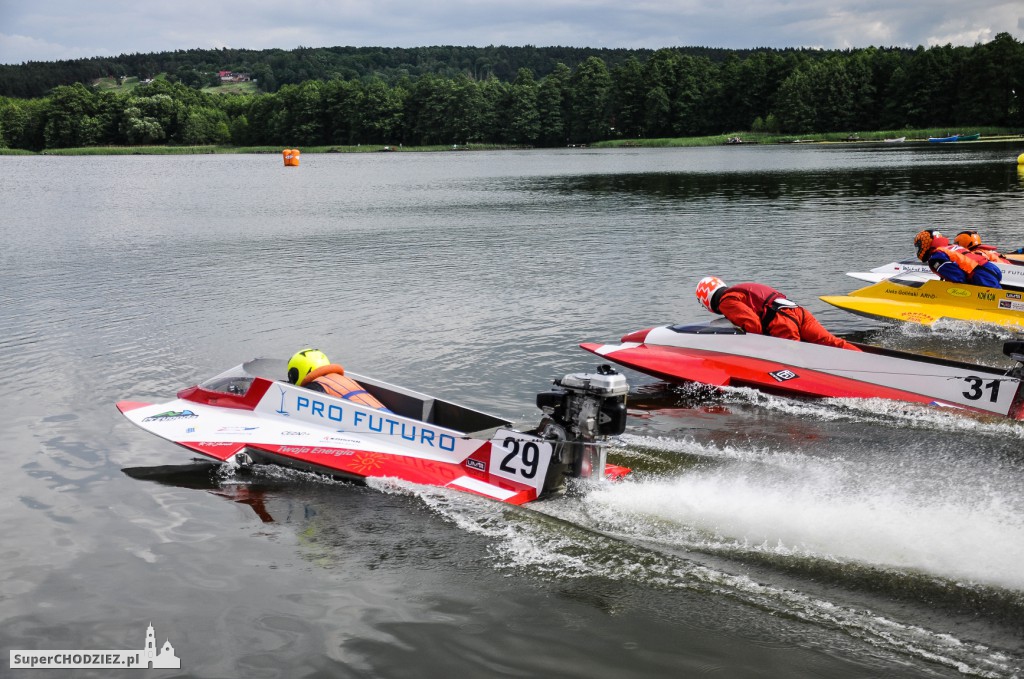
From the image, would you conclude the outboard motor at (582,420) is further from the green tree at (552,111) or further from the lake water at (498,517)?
the green tree at (552,111)

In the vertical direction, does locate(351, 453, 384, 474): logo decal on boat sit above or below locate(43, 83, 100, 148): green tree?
below

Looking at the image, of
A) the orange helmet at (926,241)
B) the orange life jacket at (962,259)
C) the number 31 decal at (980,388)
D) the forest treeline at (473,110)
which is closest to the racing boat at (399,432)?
the number 31 decal at (980,388)

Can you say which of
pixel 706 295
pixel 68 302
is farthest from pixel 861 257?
pixel 68 302

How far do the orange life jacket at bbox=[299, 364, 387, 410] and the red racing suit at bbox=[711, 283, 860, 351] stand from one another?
578 cm

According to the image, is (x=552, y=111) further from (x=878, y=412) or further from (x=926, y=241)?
(x=878, y=412)

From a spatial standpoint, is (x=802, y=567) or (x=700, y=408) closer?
(x=802, y=567)

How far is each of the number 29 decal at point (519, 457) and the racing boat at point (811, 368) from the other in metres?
5.25

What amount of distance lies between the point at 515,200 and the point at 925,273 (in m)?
30.8

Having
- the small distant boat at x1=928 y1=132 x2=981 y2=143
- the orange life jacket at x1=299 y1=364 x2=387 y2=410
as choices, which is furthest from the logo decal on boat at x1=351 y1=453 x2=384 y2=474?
the small distant boat at x1=928 y1=132 x2=981 y2=143

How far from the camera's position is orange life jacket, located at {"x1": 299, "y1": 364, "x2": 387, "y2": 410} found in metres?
10.9

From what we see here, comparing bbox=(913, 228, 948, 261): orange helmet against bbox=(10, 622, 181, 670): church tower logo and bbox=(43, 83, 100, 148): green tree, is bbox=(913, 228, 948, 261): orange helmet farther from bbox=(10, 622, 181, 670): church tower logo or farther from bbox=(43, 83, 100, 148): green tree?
bbox=(43, 83, 100, 148): green tree

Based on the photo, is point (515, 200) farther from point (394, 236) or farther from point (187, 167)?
point (187, 167)

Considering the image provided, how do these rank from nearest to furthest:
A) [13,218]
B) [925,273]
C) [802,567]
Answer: [802,567], [925,273], [13,218]

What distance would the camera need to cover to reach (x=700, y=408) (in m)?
13.3
